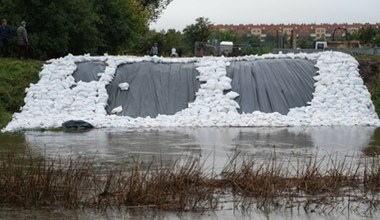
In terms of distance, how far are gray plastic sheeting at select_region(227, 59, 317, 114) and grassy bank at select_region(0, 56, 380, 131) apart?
203cm

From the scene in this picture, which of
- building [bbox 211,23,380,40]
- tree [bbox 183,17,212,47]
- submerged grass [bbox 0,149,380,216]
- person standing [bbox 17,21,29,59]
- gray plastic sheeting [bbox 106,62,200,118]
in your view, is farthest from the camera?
building [bbox 211,23,380,40]

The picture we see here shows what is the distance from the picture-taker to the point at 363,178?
8.18 m

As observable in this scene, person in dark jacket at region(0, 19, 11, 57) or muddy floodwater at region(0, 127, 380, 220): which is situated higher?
person in dark jacket at region(0, 19, 11, 57)

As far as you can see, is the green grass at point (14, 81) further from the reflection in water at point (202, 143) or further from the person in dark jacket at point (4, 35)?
the reflection in water at point (202, 143)

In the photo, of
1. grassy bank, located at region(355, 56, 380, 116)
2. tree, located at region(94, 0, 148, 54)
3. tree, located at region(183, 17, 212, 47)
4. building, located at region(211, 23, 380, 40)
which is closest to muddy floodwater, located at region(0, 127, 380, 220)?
grassy bank, located at region(355, 56, 380, 116)

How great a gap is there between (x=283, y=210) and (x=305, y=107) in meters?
9.32

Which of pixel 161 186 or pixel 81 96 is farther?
pixel 81 96

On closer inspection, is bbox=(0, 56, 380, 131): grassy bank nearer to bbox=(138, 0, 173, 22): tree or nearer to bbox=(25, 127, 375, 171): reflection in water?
bbox=(25, 127, 375, 171): reflection in water

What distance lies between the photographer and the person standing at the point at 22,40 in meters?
18.5

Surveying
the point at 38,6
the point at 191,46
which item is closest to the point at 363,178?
the point at 38,6

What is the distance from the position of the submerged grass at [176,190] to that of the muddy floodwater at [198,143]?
1106 mm

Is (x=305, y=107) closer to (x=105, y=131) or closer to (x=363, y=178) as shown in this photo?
(x=105, y=131)

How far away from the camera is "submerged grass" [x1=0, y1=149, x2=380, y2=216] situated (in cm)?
716

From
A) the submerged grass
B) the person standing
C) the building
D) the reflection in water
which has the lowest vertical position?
the reflection in water
